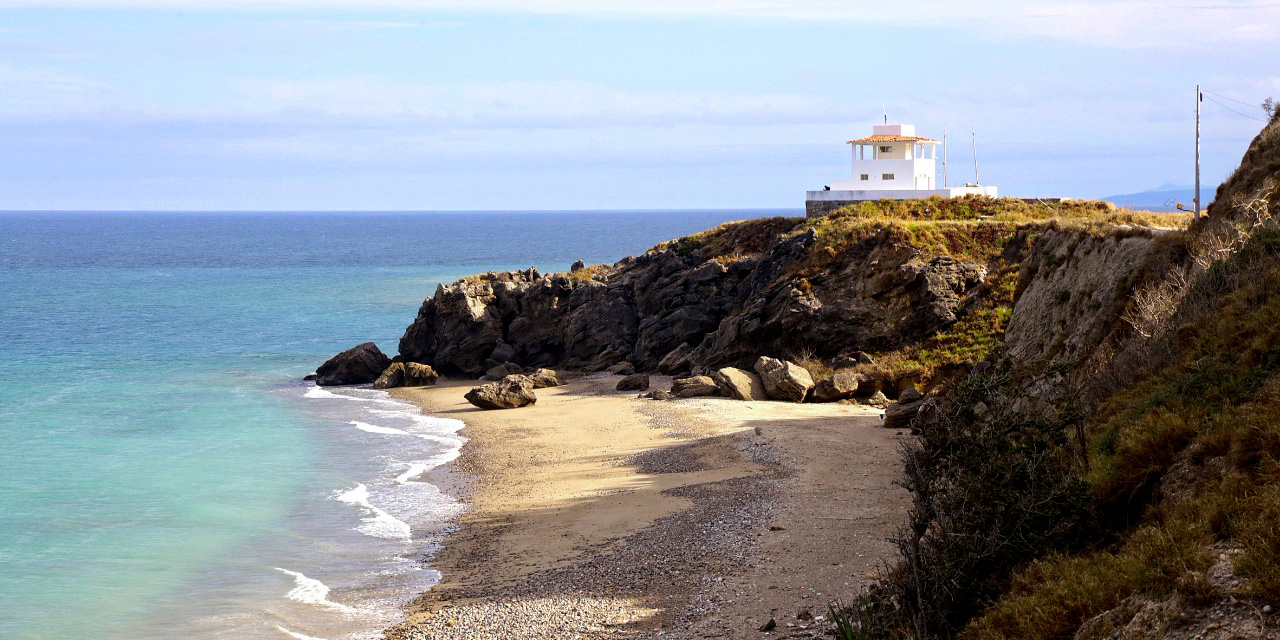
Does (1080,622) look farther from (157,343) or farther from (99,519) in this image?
(157,343)

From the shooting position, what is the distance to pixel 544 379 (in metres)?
43.4

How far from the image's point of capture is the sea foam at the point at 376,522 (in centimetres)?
2314

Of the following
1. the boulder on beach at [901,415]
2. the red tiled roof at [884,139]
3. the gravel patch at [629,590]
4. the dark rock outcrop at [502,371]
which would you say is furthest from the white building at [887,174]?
the gravel patch at [629,590]

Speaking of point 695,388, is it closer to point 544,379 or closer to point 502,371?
point 544,379

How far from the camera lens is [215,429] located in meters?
37.0

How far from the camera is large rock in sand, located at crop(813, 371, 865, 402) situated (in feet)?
115

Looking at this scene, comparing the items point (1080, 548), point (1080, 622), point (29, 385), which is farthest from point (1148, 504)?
point (29, 385)

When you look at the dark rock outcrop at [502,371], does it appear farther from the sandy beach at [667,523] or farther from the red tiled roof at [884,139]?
the red tiled roof at [884,139]

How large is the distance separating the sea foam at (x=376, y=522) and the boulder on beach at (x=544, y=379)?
16.2 meters

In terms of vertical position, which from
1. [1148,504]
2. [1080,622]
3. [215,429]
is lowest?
[215,429]

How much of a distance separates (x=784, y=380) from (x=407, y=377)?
61.8 ft

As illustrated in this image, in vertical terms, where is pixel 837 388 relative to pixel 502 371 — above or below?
above

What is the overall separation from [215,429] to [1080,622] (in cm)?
3240

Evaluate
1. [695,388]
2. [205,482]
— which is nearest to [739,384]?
[695,388]
